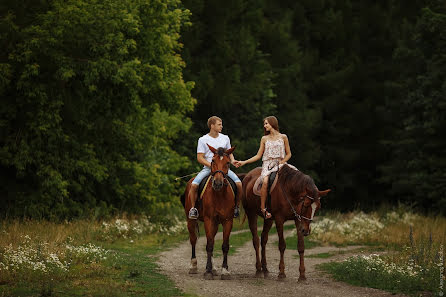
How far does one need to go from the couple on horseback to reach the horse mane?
0.19 m

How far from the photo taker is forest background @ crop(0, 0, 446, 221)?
78.5 ft

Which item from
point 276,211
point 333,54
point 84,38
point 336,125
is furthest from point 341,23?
point 276,211

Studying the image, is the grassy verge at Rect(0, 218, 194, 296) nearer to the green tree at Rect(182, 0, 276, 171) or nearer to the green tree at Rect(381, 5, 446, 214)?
the green tree at Rect(182, 0, 276, 171)

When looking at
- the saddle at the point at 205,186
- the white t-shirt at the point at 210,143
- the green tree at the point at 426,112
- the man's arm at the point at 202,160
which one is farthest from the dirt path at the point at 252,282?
the green tree at the point at 426,112

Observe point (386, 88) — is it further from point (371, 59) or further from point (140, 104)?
point (140, 104)

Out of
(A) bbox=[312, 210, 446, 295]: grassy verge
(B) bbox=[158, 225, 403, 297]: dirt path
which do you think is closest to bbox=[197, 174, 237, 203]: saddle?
(B) bbox=[158, 225, 403, 297]: dirt path

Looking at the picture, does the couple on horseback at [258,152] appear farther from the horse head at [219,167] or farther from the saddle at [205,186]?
the horse head at [219,167]

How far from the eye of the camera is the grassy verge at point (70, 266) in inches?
452

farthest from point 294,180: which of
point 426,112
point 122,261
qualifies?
point 426,112

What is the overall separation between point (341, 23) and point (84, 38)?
32038 mm

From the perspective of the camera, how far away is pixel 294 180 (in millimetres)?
14062

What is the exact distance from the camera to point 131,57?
2608 centimetres

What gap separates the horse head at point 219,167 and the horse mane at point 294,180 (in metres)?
1.49

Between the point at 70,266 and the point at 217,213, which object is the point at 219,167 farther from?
the point at 70,266
